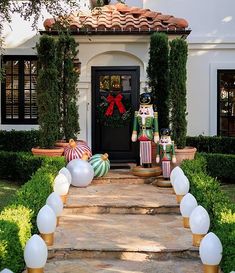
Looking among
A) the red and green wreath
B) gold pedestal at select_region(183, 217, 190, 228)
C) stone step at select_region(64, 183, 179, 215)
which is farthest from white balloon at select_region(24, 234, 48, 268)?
the red and green wreath

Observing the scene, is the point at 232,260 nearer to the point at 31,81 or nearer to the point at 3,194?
the point at 3,194

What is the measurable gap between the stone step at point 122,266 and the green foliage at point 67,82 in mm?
6566

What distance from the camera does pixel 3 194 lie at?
38.9 ft

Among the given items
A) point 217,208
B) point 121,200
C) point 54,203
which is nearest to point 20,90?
point 121,200

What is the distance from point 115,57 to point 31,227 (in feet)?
28.0

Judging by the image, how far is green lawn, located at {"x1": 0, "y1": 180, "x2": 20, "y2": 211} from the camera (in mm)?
11125

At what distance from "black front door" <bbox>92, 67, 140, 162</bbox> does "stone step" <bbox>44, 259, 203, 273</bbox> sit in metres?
7.63

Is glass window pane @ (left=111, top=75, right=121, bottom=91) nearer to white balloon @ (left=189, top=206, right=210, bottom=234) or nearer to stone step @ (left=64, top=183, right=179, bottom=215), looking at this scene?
stone step @ (left=64, top=183, right=179, bottom=215)

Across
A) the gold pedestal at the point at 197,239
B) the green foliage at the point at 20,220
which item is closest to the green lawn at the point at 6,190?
the green foliage at the point at 20,220

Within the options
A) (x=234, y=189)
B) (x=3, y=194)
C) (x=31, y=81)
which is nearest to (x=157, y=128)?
(x=234, y=189)

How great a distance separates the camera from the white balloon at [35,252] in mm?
5855

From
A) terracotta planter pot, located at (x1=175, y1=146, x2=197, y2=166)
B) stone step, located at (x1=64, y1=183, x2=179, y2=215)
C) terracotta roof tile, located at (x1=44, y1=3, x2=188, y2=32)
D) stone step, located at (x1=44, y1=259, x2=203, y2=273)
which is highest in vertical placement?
terracotta roof tile, located at (x1=44, y1=3, x2=188, y2=32)

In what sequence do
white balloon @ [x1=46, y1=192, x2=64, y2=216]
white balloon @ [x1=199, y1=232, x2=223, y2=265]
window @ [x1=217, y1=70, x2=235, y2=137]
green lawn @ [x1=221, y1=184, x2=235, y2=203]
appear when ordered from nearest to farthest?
white balloon @ [x1=199, y1=232, x2=223, y2=265], white balloon @ [x1=46, y1=192, x2=64, y2=216], green lawn @ [x1=221, y1=184, x2=235, y2=203], window @ [x1=217, y1=70, x2=235, y2=137]

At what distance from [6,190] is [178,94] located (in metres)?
4.63
